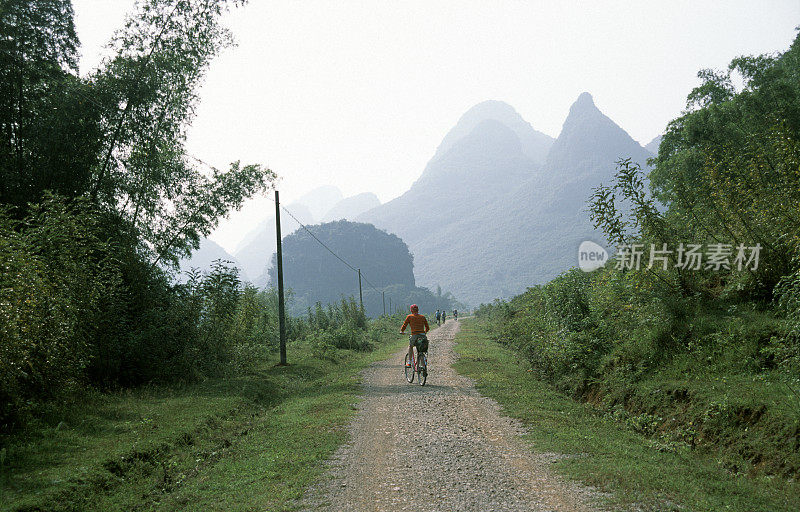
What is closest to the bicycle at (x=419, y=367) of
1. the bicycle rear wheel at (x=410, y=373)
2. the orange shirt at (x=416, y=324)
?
the bicycle rear wheel at (x=410, y=373)

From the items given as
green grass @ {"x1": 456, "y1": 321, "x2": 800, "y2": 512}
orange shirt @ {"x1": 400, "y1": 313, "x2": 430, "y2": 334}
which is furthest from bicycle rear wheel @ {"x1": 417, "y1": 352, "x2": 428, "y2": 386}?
green grass @ {"x1": 456, "y1": 321, "x2": 800, "y2": 512}

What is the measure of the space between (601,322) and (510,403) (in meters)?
4.32

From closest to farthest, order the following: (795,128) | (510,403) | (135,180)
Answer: (510,403), (135,180), (795,128)

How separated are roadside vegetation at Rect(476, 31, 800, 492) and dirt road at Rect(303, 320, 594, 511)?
261 cm

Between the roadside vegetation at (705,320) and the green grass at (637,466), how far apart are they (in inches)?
9.3

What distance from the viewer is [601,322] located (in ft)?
43.4

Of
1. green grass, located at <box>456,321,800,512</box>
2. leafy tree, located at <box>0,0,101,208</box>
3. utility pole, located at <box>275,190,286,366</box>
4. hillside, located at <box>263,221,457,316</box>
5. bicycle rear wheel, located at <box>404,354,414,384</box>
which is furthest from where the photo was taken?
hillside, located at <box>263,221,457,316</box>

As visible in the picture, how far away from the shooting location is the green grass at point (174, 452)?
6156 millimetres

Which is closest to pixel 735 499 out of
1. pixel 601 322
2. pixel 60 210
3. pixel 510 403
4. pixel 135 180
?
pixel 510 403

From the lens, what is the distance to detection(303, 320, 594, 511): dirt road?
5.49 m

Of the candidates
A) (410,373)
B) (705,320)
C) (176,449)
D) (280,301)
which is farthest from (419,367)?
(280,301)

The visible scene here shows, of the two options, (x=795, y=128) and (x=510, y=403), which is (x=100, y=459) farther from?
(x=795, y=128)

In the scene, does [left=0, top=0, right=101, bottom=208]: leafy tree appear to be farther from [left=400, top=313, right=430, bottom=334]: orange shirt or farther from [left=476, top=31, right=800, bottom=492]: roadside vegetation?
[left=476, top=31, right=800, bottom=492]: roadside vegetation

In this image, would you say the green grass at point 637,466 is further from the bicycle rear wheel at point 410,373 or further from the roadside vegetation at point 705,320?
the bicycle rear wheel at point 410,373
